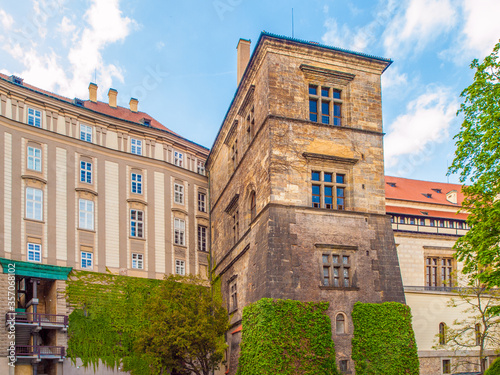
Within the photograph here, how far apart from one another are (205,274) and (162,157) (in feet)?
31.0

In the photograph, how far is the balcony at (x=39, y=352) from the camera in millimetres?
31328

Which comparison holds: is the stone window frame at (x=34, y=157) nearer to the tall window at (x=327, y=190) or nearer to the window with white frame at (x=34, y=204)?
the window with white frame at (x=34, y=204)

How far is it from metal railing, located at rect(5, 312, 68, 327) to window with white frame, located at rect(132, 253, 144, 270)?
6.08 m

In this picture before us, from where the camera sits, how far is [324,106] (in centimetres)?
2923

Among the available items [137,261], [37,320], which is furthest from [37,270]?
[137,261]

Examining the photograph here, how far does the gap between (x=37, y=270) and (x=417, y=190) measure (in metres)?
30.7

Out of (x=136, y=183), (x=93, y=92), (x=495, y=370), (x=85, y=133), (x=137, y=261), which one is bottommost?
(x=495, y=370)

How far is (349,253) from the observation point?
2698 cm

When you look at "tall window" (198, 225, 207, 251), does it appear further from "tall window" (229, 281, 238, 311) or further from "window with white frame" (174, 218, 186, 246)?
"tall window" (229, 281, 238, 311)

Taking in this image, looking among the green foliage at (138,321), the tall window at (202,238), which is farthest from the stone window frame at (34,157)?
the tall window at (202,238)

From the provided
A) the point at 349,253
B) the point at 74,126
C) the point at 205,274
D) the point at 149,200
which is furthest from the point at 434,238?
the point at 74,126

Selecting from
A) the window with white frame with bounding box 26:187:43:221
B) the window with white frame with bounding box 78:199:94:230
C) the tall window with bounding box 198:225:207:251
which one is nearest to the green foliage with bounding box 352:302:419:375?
the tall window with bounding box 198:225:207:251

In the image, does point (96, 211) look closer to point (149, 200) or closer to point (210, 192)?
point (149, 200)

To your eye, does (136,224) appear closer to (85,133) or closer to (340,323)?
(85,133)
